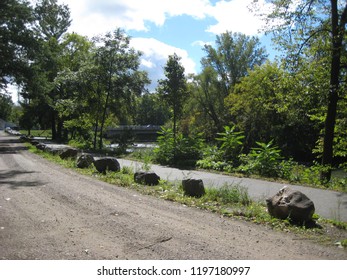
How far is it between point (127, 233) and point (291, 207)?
3.13m

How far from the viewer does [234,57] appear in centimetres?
5206

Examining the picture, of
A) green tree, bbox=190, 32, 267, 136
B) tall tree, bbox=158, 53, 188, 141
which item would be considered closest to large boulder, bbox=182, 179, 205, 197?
tall tree, bbox=158, 53, 188, 141

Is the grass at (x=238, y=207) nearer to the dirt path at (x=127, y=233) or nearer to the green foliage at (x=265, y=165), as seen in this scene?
the dirt path at (x=127, y=233)

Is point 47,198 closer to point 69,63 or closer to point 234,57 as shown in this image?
point 69,63

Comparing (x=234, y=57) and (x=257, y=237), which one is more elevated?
(x=234, y=57)

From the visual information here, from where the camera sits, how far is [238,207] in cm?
764

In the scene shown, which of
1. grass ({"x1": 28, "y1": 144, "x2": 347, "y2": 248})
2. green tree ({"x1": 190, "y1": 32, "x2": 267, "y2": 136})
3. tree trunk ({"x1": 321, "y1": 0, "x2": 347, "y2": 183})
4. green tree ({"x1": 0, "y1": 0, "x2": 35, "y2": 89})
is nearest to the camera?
grass ({"x1": 28, "y1": 144, "x2": 347, "y2": 248})

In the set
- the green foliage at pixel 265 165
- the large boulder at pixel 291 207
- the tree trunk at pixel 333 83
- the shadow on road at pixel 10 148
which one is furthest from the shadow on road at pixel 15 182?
the shadow on road at pixel 10 148

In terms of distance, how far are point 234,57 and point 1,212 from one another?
49080mm

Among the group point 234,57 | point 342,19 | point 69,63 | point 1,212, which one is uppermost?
point 234,57

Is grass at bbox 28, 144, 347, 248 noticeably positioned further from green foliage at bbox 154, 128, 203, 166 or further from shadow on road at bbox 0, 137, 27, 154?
shadow on road at bbox 0, 137, 27, 154

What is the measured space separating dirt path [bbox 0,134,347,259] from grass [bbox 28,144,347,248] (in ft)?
1.07

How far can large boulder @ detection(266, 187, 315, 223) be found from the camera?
637cm

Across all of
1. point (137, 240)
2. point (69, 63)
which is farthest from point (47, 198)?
point (69, 63)
